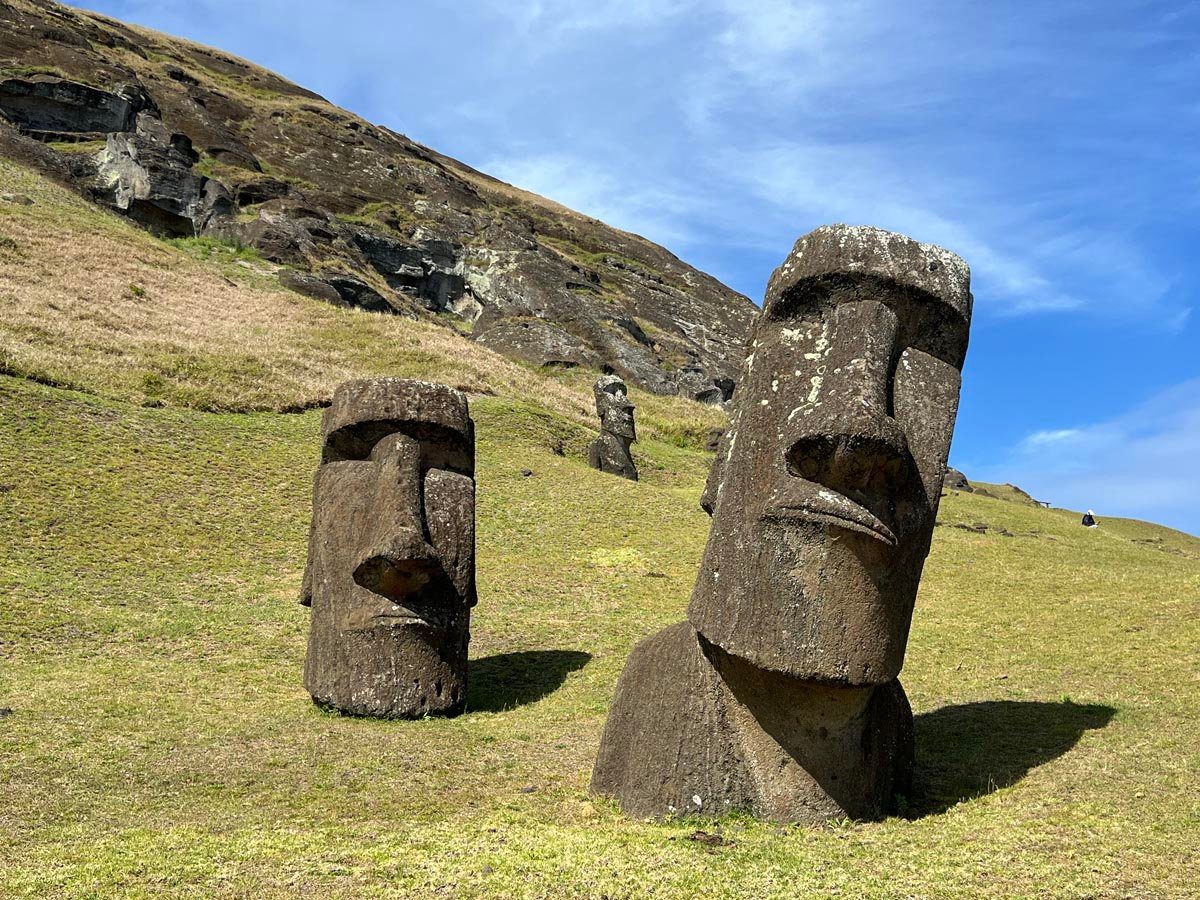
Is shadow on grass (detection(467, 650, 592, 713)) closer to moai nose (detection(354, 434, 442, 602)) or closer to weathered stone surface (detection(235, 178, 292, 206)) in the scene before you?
moai nose (detection(354, 434, 442, 602))

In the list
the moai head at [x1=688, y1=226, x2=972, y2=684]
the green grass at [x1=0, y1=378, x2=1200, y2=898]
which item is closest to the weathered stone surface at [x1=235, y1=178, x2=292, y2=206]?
the green grass at [x1=0, y1=378, x2=1200, y2=898]

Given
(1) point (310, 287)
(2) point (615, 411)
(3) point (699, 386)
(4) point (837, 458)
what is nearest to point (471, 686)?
(4) point (837, 458)

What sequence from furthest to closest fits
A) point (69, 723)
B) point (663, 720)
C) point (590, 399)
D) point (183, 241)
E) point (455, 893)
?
point (183, 241) < point (590, 399) < point (69, 723) < point (663, 720) < point (455, 893)

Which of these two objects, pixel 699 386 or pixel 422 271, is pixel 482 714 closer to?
pixel 699 386

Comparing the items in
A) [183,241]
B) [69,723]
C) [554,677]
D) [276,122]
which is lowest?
[69,723]

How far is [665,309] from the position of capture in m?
78.7

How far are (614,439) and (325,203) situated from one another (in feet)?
148

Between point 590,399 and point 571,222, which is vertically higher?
point 571,222

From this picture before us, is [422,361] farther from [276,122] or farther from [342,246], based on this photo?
[276,122]

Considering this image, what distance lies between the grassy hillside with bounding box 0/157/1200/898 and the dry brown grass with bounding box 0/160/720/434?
0.73 ft

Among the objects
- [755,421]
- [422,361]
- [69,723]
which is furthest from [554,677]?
[422,361]

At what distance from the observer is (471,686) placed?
12.2 meters

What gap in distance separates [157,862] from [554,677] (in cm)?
707

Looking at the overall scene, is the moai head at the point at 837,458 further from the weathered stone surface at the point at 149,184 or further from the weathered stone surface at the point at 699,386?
the weathered stone surface at the point at 149,184
